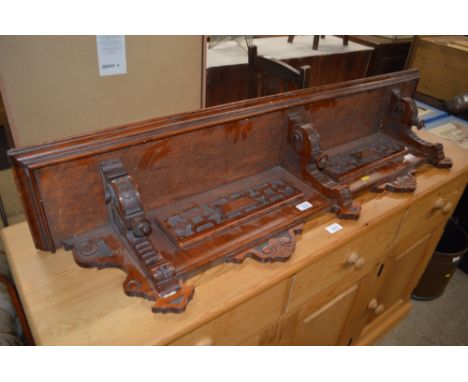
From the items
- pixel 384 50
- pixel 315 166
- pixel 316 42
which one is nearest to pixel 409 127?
pixel 315 166

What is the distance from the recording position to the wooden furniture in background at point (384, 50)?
362 cm

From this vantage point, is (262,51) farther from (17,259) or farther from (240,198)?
(17,259)

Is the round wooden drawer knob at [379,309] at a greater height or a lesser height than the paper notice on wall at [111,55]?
lesser

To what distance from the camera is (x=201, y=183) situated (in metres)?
1.14

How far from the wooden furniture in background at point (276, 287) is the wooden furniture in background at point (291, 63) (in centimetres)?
141

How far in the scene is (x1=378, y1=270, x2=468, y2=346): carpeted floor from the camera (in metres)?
2.03

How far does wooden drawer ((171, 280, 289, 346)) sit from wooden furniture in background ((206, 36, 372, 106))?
1.85 m

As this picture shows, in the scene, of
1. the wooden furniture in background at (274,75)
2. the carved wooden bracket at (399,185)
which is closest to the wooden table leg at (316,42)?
the wooden furniture in background at (274,75)

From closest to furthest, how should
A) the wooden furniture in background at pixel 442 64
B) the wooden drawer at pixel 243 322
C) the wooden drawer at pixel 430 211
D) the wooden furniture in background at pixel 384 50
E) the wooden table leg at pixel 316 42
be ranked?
the wooden drawer at pixel 243 322
the wooden drawer at pixel 430 211
the wooden furniture in background at pixel 442 64
the wooden table leg at pixel 316 42
the wooden furniture in background at pixel 384 50

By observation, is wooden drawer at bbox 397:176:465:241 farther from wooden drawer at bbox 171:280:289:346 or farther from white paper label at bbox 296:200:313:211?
wooden drawer at bbox 171:280:289:346

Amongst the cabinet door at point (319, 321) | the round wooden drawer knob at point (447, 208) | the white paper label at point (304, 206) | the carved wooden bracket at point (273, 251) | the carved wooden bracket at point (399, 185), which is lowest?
the cabinet door at point (319, 321)

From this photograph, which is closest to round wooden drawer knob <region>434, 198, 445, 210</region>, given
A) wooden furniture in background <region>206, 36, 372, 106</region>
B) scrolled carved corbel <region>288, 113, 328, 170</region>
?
scrolled carved corbel <region>288, 113, 328, 170</region>

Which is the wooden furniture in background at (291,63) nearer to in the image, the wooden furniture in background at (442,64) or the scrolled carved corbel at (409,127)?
the wooden furniture in background at (442,64)

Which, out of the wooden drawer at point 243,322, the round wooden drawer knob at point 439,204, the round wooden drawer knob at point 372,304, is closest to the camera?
the wooden drawer at point 243,322
